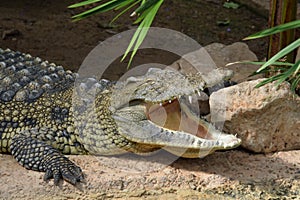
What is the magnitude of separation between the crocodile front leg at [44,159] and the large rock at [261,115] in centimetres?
101

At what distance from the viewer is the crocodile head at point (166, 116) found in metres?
3.70

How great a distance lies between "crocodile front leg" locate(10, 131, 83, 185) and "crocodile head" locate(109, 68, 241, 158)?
1.49ft

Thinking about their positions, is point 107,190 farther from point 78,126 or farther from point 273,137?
point 273,137

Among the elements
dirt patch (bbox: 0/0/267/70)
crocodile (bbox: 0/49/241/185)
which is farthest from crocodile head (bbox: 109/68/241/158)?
dirt patch (bbox: 0/0/267/70)

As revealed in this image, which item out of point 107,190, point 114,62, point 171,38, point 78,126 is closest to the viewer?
point 107,190

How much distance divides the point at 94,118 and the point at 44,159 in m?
0.49

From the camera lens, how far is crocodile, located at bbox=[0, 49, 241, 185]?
3.73m

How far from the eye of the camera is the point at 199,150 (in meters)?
3.71

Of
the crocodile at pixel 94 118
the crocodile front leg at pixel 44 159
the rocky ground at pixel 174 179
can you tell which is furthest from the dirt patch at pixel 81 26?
the rocky ground at pixel 174 179

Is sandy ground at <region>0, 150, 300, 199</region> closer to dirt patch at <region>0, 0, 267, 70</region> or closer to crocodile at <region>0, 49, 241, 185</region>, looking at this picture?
crocodile at <region>0, 49, 241, 185</region>

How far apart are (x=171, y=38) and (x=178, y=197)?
2.96m

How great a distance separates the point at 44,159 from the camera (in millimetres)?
3822

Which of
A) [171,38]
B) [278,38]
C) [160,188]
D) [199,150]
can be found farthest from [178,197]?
[171,38]

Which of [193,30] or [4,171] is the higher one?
[193,30]
